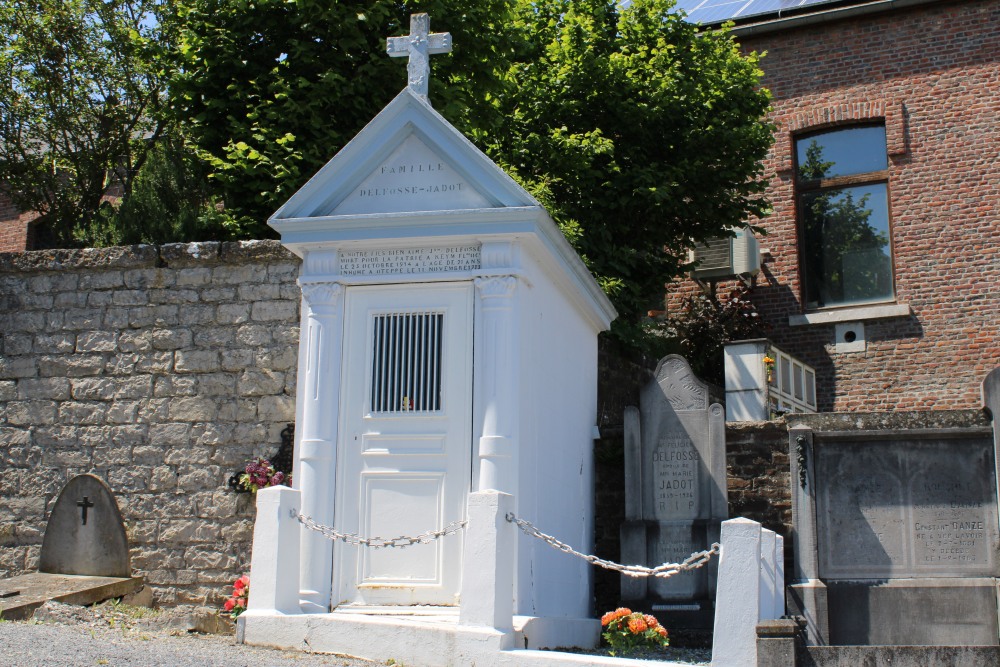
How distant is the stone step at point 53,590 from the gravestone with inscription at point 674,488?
4486mm

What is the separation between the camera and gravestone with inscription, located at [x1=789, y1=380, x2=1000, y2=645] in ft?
30.9

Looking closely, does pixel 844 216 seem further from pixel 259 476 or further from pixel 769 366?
pixel 259 476

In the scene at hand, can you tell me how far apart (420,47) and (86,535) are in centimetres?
524

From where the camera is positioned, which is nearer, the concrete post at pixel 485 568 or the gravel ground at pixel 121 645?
the gravel ground at pixel 121 645

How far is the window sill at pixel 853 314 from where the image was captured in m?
17.5

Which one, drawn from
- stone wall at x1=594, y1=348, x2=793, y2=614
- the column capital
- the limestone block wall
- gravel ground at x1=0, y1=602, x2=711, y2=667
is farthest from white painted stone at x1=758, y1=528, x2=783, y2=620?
the limestone block wall

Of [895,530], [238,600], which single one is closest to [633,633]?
[895,530]

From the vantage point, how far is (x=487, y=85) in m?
14.8

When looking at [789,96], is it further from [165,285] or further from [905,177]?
[165,285]

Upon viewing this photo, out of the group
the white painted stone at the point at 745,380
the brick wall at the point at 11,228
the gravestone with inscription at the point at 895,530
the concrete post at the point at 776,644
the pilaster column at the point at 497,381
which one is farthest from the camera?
the brick wall at the point at 11,228

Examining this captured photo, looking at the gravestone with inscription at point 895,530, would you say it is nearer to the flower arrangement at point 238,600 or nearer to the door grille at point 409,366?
the door grille at point 409,366

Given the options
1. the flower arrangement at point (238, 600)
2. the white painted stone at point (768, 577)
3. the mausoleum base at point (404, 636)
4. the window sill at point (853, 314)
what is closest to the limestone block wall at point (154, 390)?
the flower arrangement at point (238, 600)

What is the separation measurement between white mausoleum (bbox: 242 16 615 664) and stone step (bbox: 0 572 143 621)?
2138 millimetres

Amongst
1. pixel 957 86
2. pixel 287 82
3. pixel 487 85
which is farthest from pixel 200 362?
pixel 957 86
